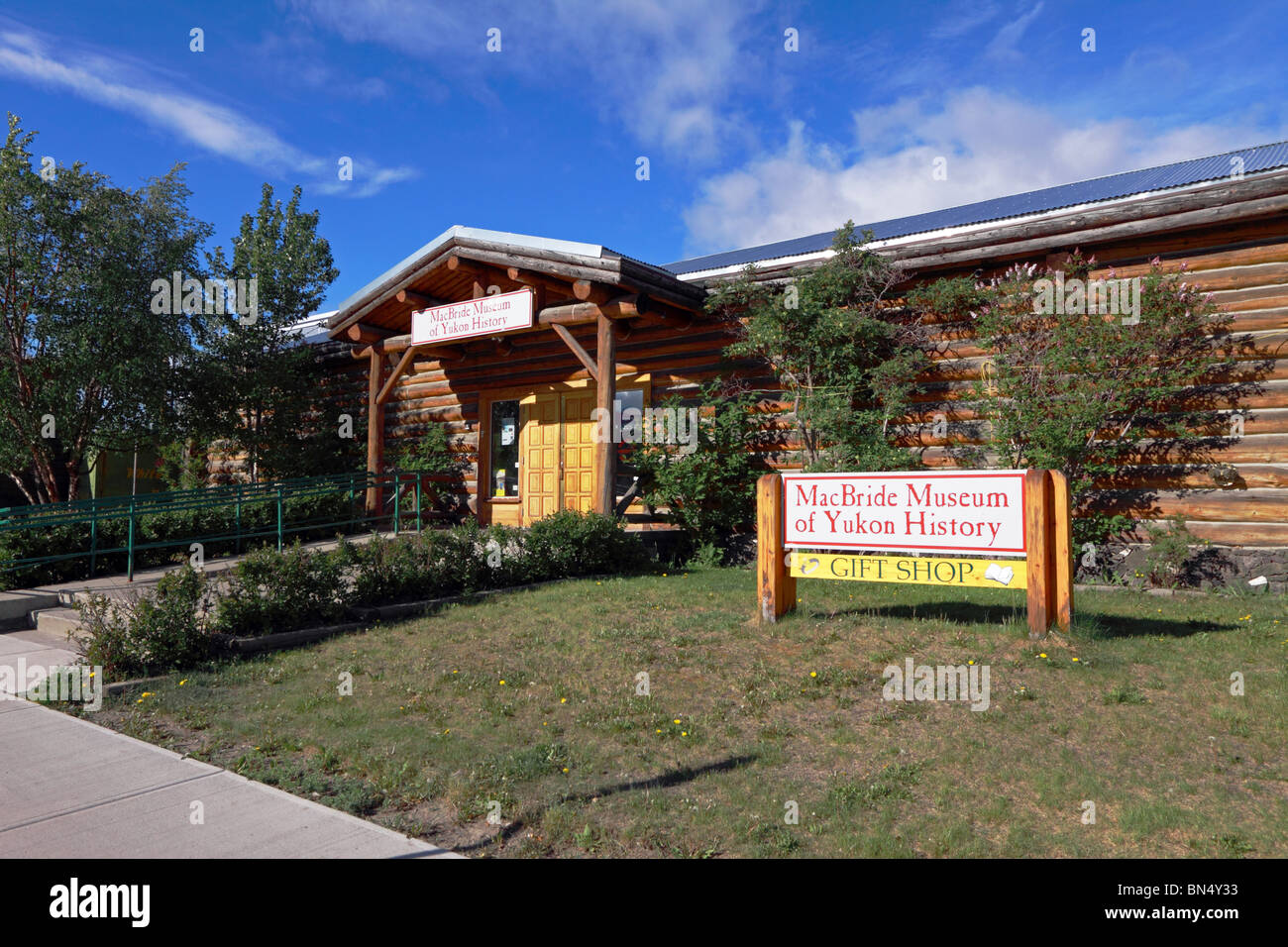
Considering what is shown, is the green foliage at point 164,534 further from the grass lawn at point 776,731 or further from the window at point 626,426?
the grass lawn at point 776,731

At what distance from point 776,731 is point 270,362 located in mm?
15321

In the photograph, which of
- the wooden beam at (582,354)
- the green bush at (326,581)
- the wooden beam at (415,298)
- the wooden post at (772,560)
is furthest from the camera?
the wooden beam at (415,298)

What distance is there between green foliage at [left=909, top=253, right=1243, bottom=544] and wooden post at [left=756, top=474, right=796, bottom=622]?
395cm

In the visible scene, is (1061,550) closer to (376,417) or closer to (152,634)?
(152,634)

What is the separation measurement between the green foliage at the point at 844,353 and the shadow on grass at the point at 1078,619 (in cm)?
312

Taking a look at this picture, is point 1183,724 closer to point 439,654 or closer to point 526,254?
point 439,654

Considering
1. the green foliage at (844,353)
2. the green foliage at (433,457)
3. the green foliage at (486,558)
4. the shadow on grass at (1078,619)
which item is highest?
the green foliage at (844,353)

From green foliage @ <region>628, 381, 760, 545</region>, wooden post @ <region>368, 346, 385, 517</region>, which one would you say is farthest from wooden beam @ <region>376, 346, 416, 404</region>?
green foliage @ <region>628, 381, 760, 545</region>

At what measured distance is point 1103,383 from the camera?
8.97 meters

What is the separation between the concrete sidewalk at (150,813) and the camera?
3.68 m

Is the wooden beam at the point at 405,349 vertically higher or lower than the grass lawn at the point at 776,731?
higher

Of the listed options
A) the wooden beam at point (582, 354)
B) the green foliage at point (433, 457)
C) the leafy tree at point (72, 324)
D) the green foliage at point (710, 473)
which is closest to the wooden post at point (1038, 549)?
the green foliage at point (710, 473)

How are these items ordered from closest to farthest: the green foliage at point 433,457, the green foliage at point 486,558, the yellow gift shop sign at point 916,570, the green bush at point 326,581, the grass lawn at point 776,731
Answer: the grass lawn at point 776,731 < the yellow gift shop sign at point 916,570 < the green bush at point 326,581 < the green foliage at point 486,558 < the green foliage at point 433,457
